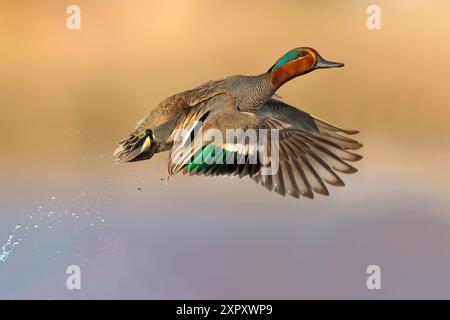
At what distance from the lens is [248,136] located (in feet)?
4.33

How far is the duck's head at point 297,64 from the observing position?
1.40 meters

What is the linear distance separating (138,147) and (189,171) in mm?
180

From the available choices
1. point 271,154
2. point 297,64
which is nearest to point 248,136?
point 271,154

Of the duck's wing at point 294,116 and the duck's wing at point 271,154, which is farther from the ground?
the duck's wing at point 294,116

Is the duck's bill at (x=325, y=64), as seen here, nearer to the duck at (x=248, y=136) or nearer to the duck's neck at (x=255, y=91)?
the duck at (x=248, y=136)

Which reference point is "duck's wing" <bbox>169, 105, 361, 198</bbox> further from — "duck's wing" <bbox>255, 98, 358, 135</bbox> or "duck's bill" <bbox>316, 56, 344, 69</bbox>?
"duck's bill" <bbox>316, 56, 344, 69</bbox>

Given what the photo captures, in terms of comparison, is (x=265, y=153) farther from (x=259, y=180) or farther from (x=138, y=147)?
(x=138, y=147)

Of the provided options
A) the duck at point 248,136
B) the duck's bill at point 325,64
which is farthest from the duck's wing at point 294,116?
the duck's bill at point 325,64

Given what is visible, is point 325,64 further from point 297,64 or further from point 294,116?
point 294,116

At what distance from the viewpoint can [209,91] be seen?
4.73 ft

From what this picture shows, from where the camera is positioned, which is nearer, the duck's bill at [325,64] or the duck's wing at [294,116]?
the duck's bill at [325,64]

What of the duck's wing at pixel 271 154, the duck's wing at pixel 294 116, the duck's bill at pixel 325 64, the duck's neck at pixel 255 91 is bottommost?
the duck's wing at pixel 271 154

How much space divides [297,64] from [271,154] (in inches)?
8.1

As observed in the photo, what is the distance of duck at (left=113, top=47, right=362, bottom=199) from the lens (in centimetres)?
133
